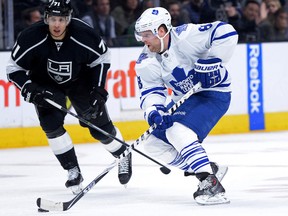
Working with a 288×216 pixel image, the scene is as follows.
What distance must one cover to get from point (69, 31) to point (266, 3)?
4.89m

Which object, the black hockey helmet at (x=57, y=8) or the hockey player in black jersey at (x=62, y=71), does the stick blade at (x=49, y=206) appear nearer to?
the hockey player in black jersey at (x=62, y=71)

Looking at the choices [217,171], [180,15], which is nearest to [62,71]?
[217,171]

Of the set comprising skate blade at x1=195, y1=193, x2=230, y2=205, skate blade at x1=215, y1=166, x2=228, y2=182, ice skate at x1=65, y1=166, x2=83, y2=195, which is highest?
skate blade at x1=195, y1=193, x2=230, y2=205

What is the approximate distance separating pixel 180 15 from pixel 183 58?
453 cm

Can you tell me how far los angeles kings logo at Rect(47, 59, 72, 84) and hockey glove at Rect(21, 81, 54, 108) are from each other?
0.46 ft

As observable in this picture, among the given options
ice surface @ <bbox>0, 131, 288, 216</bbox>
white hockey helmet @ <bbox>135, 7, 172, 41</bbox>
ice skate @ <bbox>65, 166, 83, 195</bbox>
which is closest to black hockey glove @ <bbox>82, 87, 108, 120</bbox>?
ice skate @ <bbox>65, 166, 83, 195</bbox>

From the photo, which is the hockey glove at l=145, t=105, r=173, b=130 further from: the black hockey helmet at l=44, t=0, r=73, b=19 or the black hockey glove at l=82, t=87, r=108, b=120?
the black hockey helmet at l=44, t=0, r=73, b=19

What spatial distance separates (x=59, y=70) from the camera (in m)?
6.14

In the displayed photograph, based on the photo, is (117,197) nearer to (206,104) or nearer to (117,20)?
(206,104)

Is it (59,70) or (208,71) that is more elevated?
(208,71)

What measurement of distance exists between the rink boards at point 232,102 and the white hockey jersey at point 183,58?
3448mm

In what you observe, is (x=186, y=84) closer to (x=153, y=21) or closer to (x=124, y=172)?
(x=153, y=21)

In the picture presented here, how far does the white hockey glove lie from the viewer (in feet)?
17.7

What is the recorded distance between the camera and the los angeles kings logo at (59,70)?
6.12m
